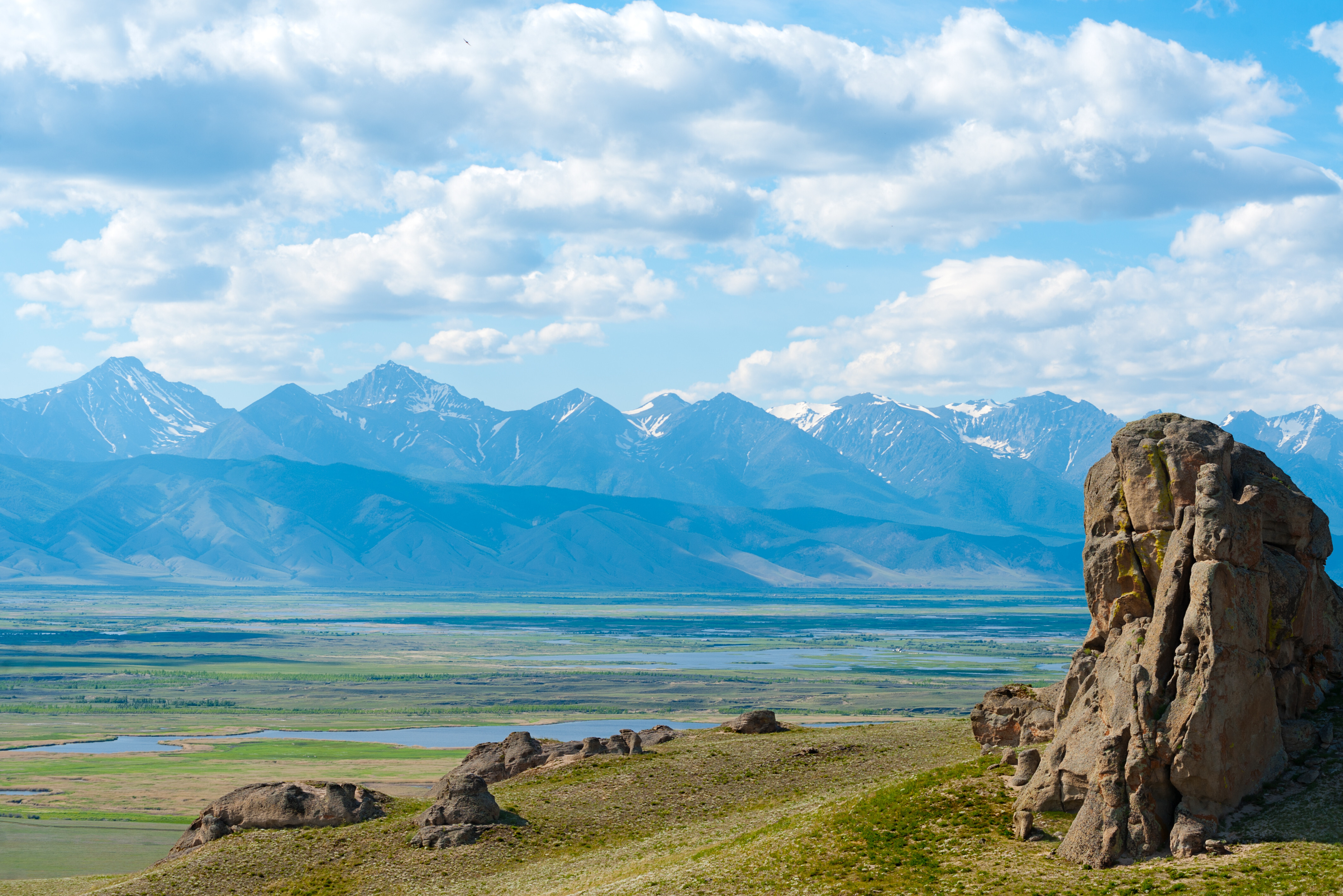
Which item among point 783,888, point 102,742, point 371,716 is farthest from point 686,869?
point 371,716

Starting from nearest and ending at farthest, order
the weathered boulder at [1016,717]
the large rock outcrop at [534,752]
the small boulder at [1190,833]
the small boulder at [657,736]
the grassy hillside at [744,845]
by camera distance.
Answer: the small boulder at [1190,833], the grassy hillside at [744,845], the weathered boulder at [1016,717], the large rock outcrop at [534,752], the small boulder at [657,736]

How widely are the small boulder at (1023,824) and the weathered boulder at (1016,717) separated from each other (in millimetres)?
8842

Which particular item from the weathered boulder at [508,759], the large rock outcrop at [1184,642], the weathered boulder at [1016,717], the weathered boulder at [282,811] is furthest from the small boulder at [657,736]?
the large rock outcrop at [1184,642]

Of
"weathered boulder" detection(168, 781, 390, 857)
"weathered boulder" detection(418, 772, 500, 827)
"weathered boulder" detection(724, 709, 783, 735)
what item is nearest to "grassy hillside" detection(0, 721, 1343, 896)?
"weathered boulder" detection(168, 781, 390, 857)

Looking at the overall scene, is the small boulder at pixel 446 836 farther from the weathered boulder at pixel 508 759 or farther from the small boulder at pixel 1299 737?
the small boulder at pixel 1299 737

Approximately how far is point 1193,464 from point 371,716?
558ft

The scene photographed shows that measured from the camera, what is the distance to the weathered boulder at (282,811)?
193 feet

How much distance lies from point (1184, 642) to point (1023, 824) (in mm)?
8085

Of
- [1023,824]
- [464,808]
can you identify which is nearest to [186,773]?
[464,808]

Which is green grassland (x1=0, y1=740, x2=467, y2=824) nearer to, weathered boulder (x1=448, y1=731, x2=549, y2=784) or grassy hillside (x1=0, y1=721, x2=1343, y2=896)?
weathered boulder (x1=448, y1=731, x2=549, y2=784)

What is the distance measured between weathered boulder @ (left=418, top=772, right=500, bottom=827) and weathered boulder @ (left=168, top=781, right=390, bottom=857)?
5.25 metres

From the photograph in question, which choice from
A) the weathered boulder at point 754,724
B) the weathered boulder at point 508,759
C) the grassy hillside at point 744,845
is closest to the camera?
the grassy hillside at point 744,845

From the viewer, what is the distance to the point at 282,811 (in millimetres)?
59156

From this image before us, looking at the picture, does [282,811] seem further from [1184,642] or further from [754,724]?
[1184,642]
